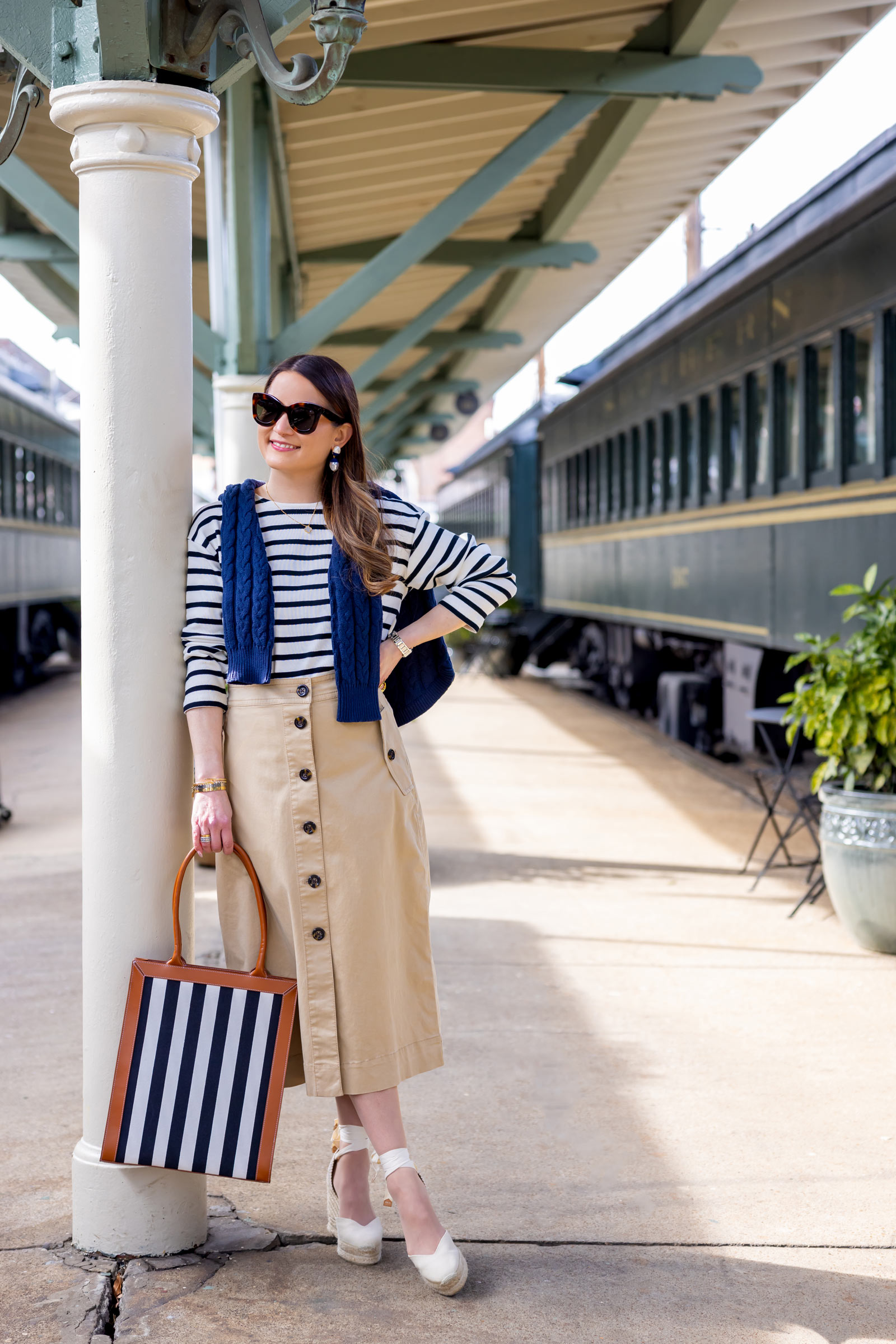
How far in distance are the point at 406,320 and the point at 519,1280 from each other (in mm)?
13556

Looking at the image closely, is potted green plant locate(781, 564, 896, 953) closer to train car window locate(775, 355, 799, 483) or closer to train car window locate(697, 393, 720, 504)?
train car window locate(775, 355, 799, 483)

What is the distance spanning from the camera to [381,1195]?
3.54 metres

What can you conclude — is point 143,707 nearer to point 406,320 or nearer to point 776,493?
point 776,493

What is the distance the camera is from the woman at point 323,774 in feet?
9.80

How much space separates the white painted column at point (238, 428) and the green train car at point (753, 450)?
2.92m

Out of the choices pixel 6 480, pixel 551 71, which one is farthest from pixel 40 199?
pixel 6 480

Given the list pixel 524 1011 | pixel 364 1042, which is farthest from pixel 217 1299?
pixel 524 1011

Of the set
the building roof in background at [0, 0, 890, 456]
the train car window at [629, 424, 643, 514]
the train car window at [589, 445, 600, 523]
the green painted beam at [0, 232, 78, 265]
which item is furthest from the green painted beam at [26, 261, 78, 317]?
the train car window at [589, 445, 600, 523]

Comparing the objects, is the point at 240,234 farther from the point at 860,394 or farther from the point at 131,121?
the point at 131,121

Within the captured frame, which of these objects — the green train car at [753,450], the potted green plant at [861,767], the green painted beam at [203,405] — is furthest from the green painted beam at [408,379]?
the potted green plant at [861,767]

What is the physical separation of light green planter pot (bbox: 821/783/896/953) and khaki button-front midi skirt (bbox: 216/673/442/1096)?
9.82 ft

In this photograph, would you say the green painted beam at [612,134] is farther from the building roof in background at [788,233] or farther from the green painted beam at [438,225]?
the building roof in background at [788,233]

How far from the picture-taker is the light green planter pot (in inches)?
219

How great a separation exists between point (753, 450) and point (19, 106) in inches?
266
